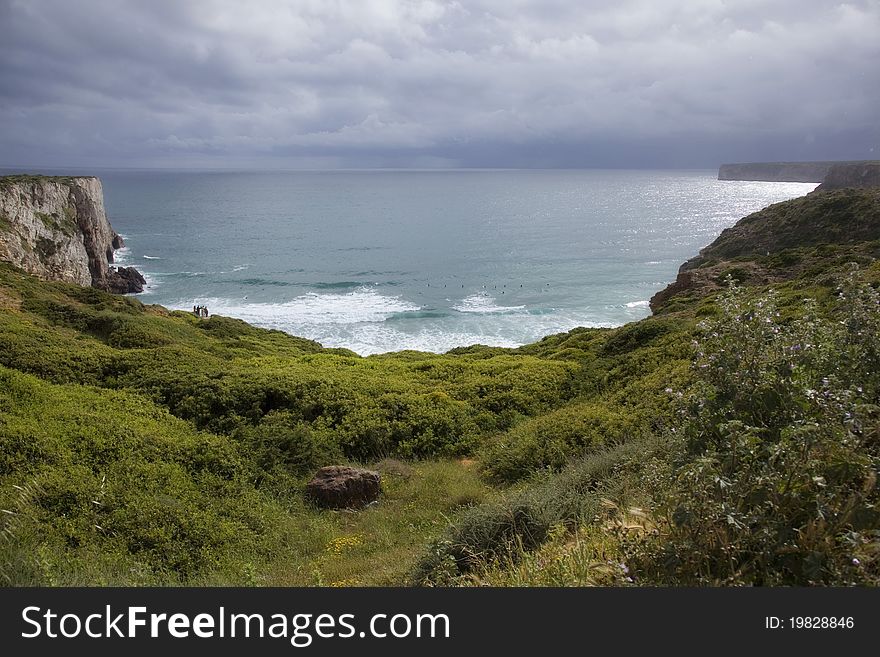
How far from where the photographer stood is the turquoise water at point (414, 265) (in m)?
44.8

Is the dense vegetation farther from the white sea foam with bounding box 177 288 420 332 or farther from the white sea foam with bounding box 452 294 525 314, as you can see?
the white sea foam with bounding box 452 294 525 314

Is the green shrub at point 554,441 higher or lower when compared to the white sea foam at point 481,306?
higher

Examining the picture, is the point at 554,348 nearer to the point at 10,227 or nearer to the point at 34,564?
the point at 34,564

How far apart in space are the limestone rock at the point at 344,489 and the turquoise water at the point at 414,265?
92.8 ft

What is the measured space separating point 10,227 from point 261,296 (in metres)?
20.2

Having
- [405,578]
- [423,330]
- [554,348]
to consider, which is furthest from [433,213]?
[405,578]

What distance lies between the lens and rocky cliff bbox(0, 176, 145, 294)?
42375 millimetres

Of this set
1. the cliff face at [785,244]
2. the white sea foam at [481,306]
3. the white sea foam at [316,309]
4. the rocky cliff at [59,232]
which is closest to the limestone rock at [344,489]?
the cliff face at [785,244]

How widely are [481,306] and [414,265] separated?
20052 mm

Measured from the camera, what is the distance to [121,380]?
13688 millimetres

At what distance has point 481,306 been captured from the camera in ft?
162

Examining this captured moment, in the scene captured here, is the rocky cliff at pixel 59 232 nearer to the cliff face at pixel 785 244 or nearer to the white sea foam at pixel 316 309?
the white sea foam at pixel 316 309

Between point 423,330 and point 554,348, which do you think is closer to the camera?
point 554,348

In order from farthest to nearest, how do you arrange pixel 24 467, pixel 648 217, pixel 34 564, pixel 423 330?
pixel 648 217 < pixel 423 330 < pixel 24 467 < pixel 34 564
